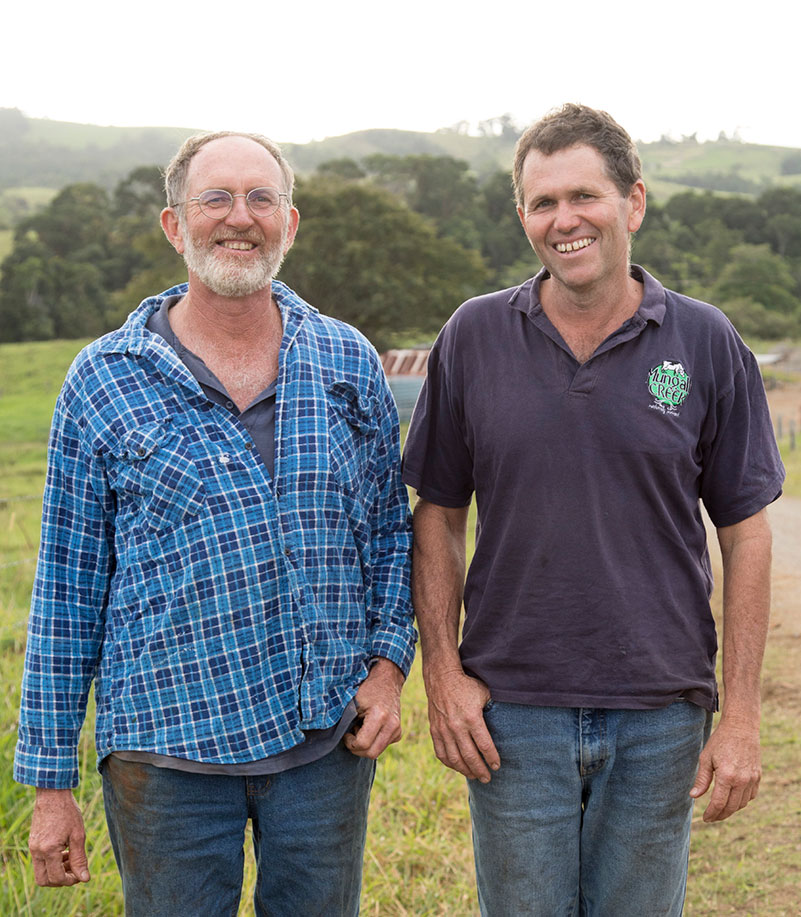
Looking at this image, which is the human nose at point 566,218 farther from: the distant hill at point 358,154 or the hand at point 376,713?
the distant hill at point 358,154

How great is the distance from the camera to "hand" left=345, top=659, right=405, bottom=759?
245 cm

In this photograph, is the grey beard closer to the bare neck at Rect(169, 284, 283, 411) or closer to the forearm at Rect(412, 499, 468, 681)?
the bare neck at Rect(169, 284, 283, 411)

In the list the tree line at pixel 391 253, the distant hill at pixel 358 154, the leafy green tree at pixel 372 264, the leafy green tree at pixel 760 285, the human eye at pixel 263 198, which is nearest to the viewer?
the human eye at pixel 263 198

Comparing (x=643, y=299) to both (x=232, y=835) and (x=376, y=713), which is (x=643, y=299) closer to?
(x=376, y=713)

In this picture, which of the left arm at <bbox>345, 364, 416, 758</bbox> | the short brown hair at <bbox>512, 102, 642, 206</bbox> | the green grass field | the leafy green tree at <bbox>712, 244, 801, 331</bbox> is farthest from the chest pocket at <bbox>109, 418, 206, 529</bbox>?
the leafy green tree at <bbox>712, 244, 801, 331</bbox>

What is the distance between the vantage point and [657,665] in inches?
92.7

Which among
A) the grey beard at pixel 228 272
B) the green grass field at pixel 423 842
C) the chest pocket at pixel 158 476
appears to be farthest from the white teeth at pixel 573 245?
the green grass field at pixel 423 842

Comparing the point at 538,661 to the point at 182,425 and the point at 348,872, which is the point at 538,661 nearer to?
the point at 348,872

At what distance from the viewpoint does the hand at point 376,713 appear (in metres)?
2.45

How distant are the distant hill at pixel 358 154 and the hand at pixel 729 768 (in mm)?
94231

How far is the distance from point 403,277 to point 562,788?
1182 inches

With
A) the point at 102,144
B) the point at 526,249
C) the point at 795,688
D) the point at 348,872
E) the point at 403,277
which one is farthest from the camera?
the point at 102,144

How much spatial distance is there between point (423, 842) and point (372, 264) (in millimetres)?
28200

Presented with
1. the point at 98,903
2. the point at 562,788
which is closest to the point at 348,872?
the point at 562,788
